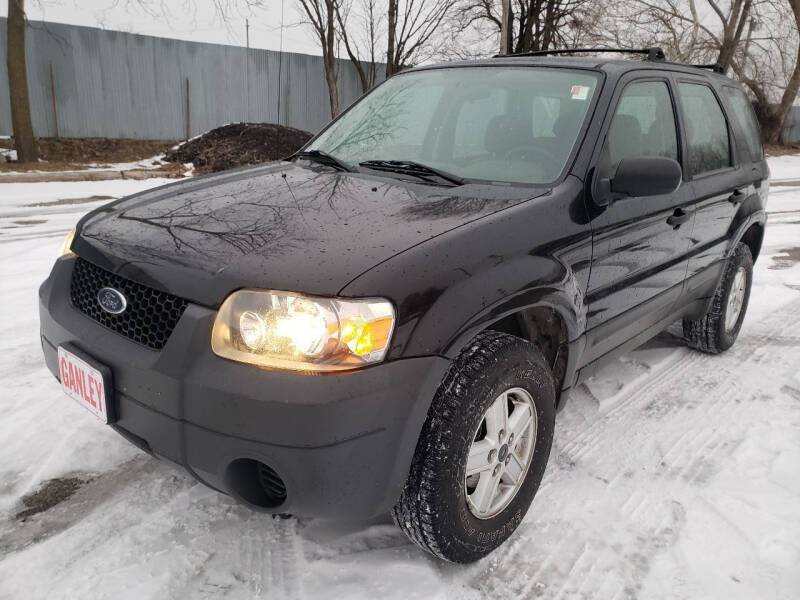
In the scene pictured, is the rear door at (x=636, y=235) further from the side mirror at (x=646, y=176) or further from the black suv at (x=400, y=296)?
the side mirror at (x=646, y=176)

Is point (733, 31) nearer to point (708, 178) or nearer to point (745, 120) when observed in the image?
point (745, 120)

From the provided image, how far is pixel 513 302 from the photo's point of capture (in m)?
2.12

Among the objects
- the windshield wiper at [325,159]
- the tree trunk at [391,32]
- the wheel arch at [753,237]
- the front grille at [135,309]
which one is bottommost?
the wheel arch at [753,237]

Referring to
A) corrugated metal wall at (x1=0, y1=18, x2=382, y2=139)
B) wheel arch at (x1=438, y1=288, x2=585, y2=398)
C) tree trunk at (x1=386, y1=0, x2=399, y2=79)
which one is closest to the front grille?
wheel arch at (x1=438, y1=288, x2=585, y2=398)

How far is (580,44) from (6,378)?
25.5 m

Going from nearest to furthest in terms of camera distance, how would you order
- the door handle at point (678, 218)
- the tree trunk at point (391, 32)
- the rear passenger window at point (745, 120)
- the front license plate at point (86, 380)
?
the front license plate at point (86, 380) < the door handle at point (678, 218) < the rear passenger window at point (745, 120) < the tree trunk at point (391, 32)

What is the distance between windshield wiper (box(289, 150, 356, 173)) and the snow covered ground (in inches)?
58.2

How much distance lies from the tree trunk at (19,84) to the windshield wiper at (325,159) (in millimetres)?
12337

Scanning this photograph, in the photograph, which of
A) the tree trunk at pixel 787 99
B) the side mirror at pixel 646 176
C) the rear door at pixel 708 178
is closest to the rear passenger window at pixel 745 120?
the rear door at pixel 708 178

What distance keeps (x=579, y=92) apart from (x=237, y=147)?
44.3 ft

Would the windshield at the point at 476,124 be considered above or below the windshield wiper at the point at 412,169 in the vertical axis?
above

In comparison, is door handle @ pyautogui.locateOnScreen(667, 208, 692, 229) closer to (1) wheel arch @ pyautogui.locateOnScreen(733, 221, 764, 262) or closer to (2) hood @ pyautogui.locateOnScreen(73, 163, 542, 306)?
(2) hood @ pyautogui.locateOnScreen(73, 163, 542, 306)

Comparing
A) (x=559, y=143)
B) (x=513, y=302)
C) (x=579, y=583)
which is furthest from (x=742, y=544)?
(x=559, y=143)

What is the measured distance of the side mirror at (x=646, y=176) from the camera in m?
2.49
